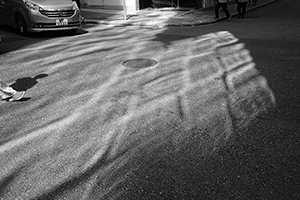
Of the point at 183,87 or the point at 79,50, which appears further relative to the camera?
the point at 79,50

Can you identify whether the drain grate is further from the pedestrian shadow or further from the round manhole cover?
the pedestrian shadow

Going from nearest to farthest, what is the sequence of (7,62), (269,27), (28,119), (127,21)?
(28,119) < (7,62) < (269,27) < (127,21)

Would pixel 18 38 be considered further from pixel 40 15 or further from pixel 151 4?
pixel 151 4

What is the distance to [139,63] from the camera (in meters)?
6.98

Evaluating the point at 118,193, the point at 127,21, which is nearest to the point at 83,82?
the point at 118,193

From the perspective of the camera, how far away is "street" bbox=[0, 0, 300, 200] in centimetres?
282

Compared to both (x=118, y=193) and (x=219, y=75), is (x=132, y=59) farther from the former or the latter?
(x=118, y=193)

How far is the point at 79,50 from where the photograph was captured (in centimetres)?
832

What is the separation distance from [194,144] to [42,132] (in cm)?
209

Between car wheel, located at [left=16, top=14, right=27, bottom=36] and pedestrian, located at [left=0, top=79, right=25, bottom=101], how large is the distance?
6312mm

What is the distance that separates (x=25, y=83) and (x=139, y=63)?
274 centimetres

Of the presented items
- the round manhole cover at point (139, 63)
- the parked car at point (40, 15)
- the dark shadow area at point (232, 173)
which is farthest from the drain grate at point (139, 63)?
the parked car at point (40, 15)

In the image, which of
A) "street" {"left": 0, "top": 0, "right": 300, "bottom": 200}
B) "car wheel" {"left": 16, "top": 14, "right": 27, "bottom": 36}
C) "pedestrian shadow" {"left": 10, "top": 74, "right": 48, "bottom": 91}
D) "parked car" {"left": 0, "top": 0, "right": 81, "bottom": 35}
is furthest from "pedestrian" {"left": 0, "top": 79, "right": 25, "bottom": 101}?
"car wheel" {"left": 16, "top": 14, "right": 27, "bottom": 36}

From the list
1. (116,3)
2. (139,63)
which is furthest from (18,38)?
(116,3)
